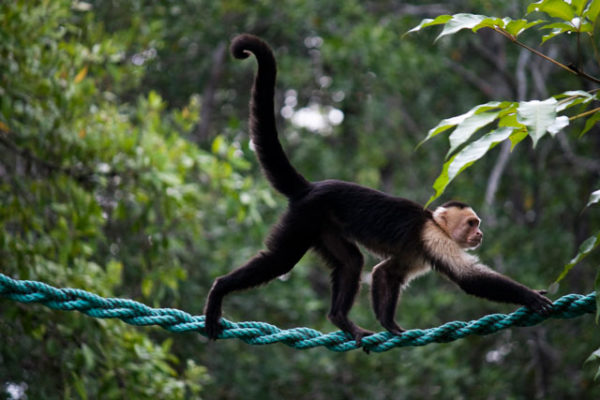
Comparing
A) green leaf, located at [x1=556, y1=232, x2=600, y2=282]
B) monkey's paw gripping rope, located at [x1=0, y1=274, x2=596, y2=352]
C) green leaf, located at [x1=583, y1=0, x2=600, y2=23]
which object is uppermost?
green leaf, located at [x1=583, y1=0, x2=600, y2=23]

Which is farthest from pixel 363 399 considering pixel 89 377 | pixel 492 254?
pixel 89 377

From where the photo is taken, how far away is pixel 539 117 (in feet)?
5.93

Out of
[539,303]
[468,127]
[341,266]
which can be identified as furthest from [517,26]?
[341,266]

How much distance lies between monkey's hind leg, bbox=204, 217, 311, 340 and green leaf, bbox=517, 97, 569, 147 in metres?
2.14

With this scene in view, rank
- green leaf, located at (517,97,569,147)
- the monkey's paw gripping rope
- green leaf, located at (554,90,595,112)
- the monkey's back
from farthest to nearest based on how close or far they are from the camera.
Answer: the monkey's back, the monkey's paw gripping rope, green leaf, located at (554,90,595,112), green leaf, located at (517,97,569,147)

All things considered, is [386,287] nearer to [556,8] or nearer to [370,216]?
[370,216]

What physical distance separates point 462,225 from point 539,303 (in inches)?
40.8

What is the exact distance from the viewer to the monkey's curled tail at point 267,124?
3.70 m

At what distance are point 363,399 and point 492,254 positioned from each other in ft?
8.24

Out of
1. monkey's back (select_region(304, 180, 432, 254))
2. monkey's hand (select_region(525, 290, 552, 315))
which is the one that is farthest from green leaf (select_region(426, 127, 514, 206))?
monkey's back (select_region(304, 180, 432, 254))

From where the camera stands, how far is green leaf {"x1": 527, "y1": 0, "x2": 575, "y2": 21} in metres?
2.08

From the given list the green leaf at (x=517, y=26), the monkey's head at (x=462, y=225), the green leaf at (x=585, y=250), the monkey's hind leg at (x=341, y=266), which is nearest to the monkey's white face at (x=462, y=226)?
the monkey's head at (x=462, y=225)

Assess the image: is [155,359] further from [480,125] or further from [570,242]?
[570,242]

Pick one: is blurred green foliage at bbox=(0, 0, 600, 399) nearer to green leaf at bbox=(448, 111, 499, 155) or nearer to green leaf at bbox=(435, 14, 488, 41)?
green leaf at bbox=(435, 14, 488, 41)
